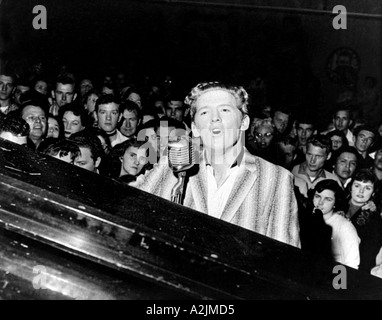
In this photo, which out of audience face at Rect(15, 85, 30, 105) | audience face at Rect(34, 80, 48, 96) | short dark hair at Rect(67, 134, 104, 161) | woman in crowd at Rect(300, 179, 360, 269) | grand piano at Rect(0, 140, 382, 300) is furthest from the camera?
audience face at Rect(34, 80, 48, 96)

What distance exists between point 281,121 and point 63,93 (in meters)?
3.07

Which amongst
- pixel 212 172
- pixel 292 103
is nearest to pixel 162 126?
pixel 212 172

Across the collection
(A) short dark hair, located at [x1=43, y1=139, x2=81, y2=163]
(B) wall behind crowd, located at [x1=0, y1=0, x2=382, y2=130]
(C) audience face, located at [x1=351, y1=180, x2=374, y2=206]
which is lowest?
(C) audience face, located at [x1=351, y1=180, x2=374, y2=206]

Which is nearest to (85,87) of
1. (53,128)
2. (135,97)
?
(135,97)

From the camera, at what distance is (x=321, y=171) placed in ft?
18.0

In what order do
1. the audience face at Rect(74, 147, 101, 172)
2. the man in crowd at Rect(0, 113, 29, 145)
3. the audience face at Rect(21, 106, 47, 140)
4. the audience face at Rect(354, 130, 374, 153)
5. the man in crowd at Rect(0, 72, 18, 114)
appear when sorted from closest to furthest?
the man in crowd at Rect(0, 113, 29, 145) < the audience face at Rect(74, 147, 101, 172) < the audience face at Rect(21, 106, 47, 140) < the man in crowd at Rect(0, 72, 18, 114) < the audience face at Rect(354, 130, 374, 153)

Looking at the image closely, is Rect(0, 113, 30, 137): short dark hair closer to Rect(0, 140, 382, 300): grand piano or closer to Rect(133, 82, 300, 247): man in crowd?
Rect(133, 82, 300, 247): man in crowd

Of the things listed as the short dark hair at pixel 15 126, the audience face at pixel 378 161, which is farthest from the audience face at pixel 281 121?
the short dark hair at pixel 15 126

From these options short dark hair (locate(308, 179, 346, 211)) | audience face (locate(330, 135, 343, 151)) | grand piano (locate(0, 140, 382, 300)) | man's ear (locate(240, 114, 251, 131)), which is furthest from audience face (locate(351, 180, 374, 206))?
grand piano (locate(0, 140, 382, 300))

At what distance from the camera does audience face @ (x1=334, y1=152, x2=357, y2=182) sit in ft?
18.4

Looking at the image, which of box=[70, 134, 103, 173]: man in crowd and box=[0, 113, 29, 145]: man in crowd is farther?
box=[70, 134, 103, 173]: man in crowd

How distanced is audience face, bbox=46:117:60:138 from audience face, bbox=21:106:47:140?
97mm

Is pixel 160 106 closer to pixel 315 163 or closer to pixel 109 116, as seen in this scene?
pixel 109 116

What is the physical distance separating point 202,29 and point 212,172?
32.3ft
